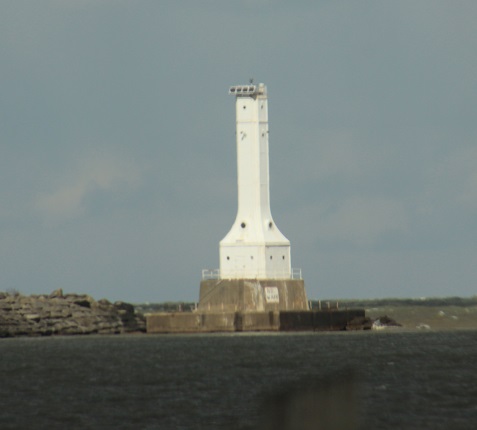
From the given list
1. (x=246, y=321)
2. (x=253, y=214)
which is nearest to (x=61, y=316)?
(x=246, y=321)

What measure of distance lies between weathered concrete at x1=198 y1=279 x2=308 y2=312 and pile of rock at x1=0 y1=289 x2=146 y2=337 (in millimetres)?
6139

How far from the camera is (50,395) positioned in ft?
97.9

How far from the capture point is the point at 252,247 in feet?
203

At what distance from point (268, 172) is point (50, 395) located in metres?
35.2

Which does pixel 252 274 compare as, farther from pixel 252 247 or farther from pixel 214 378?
pixel 214 378

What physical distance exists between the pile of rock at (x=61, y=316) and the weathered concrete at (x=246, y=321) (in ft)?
11.1

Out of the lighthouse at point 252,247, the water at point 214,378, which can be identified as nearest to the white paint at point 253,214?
the lighthouse at point 252,247

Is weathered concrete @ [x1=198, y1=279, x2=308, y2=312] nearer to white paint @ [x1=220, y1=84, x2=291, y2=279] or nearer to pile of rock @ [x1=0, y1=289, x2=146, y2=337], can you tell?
white paint @ [x1=220, y1=84, x2=291, y2=279]

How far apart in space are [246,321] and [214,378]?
27376 millimetres

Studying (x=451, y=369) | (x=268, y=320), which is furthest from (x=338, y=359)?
(x=268, y=320)

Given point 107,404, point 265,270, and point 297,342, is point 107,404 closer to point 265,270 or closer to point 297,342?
point 297,342

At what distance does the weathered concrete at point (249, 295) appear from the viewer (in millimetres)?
61531

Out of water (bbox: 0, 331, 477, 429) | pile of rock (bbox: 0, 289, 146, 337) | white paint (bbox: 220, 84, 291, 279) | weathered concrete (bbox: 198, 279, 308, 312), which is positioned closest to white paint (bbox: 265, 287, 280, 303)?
weathered concrete (bbox: 198, 279, 308, 312)

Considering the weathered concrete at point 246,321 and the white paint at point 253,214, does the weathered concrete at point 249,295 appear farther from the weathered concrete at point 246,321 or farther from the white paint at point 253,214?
the white paint at point 253,214
